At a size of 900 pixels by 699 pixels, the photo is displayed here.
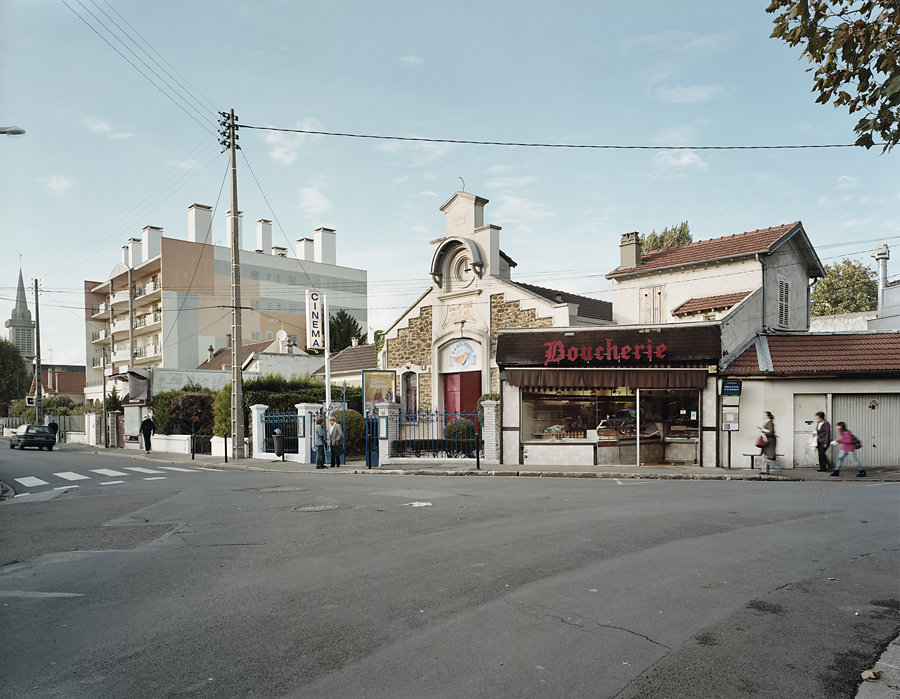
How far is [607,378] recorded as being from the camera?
71.1 ft

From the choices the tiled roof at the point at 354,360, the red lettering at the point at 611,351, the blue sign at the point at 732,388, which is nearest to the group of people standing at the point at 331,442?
the red lettering at the point at 611,351

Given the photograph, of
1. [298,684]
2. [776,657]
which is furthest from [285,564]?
[776,657]

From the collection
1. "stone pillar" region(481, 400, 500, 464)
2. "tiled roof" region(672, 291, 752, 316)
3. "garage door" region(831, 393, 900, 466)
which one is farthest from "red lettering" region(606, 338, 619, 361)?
"garage door" region(831, 393, 900, 466)

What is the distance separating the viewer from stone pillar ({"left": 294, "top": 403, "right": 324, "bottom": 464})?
25000 millimetres

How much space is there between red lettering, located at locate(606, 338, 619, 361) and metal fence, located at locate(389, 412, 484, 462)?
488 cm

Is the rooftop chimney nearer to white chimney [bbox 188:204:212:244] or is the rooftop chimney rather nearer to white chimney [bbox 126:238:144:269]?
white chimney [bbox 188:204:212:244]

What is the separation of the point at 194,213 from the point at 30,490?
1639 inches

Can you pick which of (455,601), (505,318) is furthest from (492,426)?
(455,601)

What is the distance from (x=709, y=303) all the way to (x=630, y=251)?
5247 millimetres

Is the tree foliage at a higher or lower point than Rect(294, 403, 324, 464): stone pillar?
higher

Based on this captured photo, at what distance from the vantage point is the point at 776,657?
483 cm

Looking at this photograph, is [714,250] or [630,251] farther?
[630,251]

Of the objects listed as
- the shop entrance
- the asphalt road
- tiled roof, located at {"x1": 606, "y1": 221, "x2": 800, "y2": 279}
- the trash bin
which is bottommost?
the trash bin

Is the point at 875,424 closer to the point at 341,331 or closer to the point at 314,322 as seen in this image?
the point at 314,322
